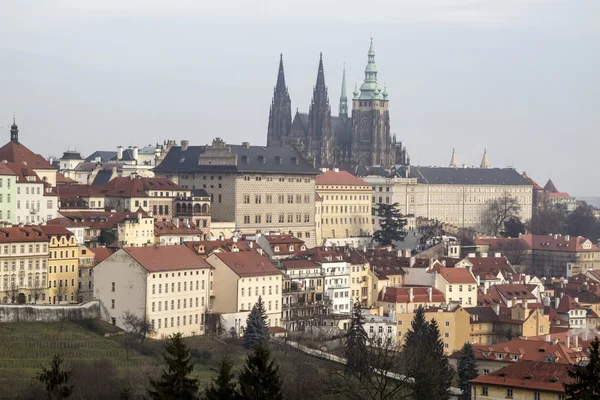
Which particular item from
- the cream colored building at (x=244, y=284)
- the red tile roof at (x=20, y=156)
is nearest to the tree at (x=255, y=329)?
the cream colored building at (x=244, y=284)

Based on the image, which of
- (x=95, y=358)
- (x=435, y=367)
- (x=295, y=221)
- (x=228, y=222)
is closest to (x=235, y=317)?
(x=95, y=358)

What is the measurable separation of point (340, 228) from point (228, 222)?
2239 centimetres

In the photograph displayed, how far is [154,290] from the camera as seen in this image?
79.4m

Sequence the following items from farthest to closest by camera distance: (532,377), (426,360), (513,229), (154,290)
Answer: (513,229)
(154,290)
(532,377)
(426,360)

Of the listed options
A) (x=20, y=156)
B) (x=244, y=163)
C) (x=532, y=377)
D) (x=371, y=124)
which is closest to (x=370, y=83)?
(x=371, y=124)

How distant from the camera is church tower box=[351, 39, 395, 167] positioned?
184 m

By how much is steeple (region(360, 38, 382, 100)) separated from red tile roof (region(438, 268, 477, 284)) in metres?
90.5

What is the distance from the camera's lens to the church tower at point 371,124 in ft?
604

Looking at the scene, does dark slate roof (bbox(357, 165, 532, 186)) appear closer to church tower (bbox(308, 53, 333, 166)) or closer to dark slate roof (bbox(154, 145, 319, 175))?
church tower (bbox(308, 53, 333, 166))

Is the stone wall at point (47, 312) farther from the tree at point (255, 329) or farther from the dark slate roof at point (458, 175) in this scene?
the dark slate roof at point (458, 175)

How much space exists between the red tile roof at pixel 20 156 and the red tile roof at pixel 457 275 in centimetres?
2895

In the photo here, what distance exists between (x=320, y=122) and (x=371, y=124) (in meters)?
5.92

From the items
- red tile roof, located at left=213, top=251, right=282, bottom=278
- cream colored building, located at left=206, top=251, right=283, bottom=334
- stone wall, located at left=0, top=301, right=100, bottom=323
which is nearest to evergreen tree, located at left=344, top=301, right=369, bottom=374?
cream colored building, located at left=206, top=251, right=283, bottom=334

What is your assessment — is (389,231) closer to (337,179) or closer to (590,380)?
(337,179)
